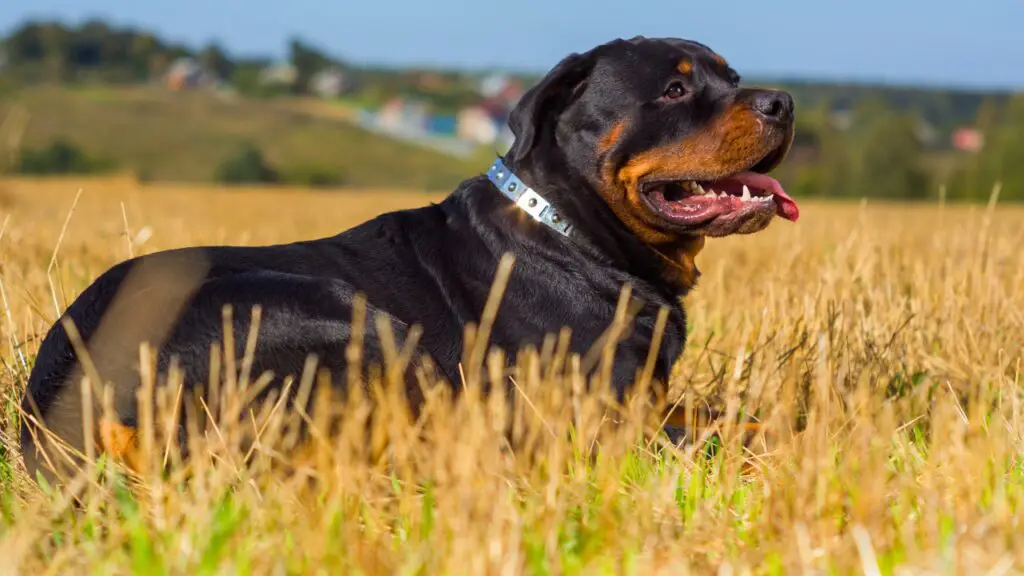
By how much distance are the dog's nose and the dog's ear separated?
23.9 inches

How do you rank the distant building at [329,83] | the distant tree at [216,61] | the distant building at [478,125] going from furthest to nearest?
1. the distant tree at [216,61]
2. the distant building at [329,83]
3. the distant building at [478,125]

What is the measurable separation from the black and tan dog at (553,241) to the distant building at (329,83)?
93229 millimetres

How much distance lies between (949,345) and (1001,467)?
7.53 ft

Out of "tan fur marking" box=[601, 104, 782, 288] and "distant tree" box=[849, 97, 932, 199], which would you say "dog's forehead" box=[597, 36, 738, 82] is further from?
"distant tree" box=[849, 97, 932, 199]

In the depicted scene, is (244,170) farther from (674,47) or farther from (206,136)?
(674,47)

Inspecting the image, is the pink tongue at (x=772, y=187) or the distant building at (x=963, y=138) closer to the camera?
the pink tongue at (x=772, y=187)

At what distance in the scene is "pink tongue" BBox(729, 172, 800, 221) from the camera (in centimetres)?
416

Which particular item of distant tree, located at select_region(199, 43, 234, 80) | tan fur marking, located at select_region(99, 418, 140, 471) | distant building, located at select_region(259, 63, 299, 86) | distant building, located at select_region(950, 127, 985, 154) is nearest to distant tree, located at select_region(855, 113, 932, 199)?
distant building, located at select_region(950, 127, 985, 154)

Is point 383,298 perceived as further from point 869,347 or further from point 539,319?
point 869,347

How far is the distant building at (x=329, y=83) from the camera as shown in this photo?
97.3 meters

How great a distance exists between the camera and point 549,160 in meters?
4.13

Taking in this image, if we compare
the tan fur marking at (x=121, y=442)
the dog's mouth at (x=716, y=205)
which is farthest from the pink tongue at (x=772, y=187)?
the tan fur marking at (x=121, y=442)

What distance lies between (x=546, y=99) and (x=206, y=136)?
59.9 meters

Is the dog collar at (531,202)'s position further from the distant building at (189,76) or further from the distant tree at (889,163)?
the distant building at (189,76)
